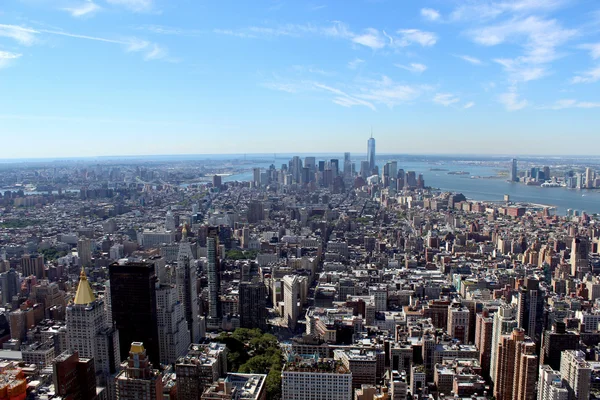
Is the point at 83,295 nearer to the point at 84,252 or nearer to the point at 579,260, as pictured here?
the point at 84,252

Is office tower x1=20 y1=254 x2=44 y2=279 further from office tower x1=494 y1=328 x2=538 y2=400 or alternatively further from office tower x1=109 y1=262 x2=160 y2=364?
office tower x1=494 y1=328 x2=538 y2=400

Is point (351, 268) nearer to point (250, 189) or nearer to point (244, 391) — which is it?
point (244, 391)

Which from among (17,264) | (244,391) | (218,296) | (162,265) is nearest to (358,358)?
(244,391)

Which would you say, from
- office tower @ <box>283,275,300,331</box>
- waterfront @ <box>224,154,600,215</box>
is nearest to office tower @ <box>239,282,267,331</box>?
office tower @ <box>283,275,300,331</box>

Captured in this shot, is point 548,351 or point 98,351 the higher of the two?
point 98,351

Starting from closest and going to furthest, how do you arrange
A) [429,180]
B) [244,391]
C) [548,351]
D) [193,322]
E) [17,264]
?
1. [244,391]
2. [548,351]
3. [193,322]
4. [17,264]
5. [429,180]

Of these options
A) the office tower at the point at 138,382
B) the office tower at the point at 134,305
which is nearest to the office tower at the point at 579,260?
the office tower at the point at 134,305

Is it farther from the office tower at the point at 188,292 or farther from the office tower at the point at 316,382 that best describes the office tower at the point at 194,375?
the office tower at the point at 188,292

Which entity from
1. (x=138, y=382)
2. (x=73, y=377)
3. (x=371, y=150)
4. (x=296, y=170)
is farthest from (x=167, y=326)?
(x=371, y=150)
